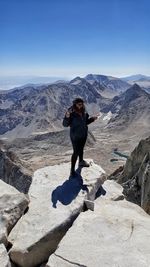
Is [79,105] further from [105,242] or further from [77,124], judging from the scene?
[105,242]

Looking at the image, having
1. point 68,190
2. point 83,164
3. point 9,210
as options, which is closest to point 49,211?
point 9,210

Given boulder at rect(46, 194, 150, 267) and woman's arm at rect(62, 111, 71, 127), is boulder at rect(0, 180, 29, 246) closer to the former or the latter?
boulder at rect(46, 194, 150, 267)

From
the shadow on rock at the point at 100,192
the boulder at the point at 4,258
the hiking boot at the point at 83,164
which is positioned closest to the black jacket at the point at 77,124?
the hiking boot at the point at 83,164

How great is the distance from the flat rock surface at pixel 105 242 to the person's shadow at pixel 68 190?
82cm

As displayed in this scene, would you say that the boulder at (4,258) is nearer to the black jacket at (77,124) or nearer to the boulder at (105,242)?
the boulder at (105,242)

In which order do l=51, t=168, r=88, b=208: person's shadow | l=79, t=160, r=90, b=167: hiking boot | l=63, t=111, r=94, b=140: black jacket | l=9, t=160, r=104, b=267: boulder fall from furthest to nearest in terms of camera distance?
l=79, t=160, r=90, b=167: hiking boot, l=63, t=111, r=94, b=140: black jacket, l=51, t=168, r=88, b=208: person's shadow, l=9, t=160, r=104, b=267: boulder

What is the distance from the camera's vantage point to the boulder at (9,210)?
9664 millimetres

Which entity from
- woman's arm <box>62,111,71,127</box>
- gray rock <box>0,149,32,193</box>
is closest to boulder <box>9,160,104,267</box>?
woman's arm <box>62,111,71,127</box>

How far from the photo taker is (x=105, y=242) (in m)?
8.80

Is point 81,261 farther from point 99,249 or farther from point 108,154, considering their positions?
point 108,154

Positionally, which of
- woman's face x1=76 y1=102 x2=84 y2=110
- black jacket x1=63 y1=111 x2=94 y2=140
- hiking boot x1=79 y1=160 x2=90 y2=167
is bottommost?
hiking boot x1=79 y1=160 x2=90 y2=167

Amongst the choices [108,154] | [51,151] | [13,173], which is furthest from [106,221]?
[51,151]

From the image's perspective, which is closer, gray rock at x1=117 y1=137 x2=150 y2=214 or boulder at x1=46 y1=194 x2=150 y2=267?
boulder at x1=46 y1=194 x2=150 y2=267

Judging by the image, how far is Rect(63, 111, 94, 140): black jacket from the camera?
12.2 metres
